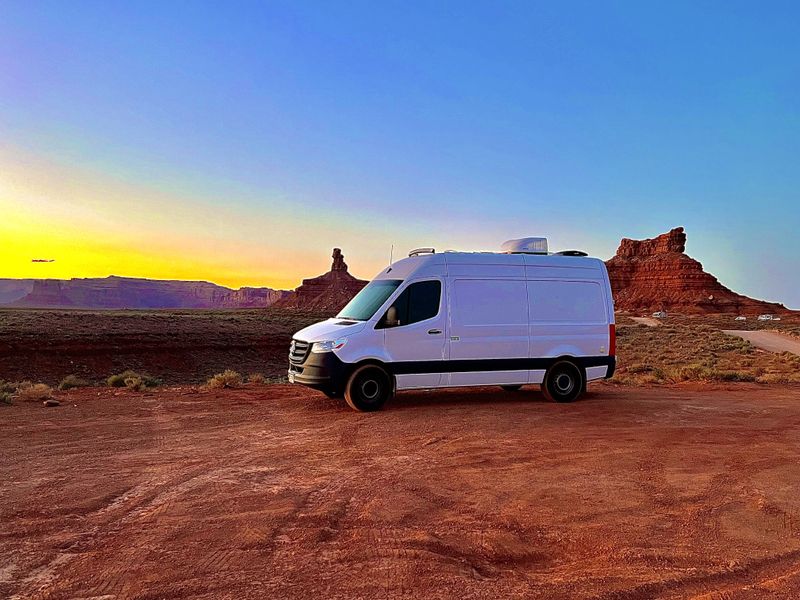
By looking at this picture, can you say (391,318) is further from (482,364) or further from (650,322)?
(650,322)

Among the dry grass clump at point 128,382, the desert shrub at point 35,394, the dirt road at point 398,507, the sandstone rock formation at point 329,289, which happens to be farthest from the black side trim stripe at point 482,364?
the sandstone rock formation at point 329,289

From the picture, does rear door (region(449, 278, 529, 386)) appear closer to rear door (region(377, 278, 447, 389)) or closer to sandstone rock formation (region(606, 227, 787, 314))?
rear door (region(377, 278, 447, 389))

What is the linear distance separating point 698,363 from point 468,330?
51.3ft

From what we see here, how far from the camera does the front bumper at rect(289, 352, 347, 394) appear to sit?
32.4ft

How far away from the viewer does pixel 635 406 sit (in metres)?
11.2

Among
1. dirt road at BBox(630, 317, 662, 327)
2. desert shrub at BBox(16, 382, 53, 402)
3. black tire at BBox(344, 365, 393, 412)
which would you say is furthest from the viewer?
dirt road at BBox(630, 317, 662, 327)

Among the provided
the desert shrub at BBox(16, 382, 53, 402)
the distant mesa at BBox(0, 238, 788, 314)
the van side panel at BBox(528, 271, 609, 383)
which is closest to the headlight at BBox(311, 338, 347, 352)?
the van side panel at BBox(528, 271, 609, 383)

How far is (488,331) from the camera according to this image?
10883 mm

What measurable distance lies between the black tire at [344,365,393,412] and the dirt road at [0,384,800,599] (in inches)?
17.7

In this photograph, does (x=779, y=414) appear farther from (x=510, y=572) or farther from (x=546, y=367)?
(x=510, y=572)

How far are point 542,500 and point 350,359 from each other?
5036 millimetres

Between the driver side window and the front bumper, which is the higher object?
the driver side window

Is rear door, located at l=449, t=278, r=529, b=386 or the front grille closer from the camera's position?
the front grille

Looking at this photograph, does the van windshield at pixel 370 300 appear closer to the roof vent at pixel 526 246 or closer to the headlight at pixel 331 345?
the headlight at pixel 331 345
